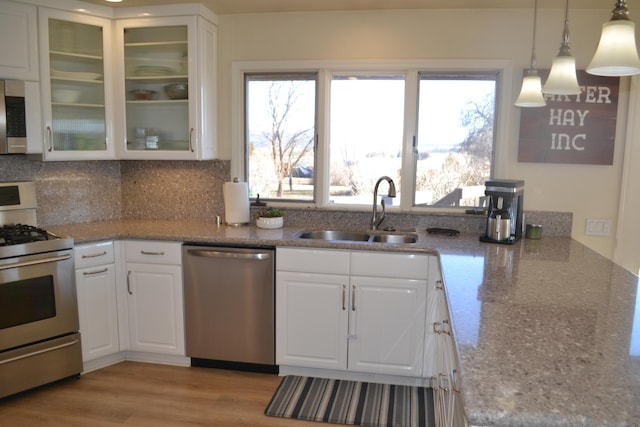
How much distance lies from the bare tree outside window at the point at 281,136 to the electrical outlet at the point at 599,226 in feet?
6.42

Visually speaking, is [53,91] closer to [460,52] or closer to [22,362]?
[22,362]

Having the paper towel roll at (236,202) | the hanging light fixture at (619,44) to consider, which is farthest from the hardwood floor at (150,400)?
the hanging light fixture at (619,44)

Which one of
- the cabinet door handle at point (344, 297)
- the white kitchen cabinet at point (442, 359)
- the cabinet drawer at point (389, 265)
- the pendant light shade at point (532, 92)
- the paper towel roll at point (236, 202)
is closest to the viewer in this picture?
the white kitchen cabinet at point (442, 359)

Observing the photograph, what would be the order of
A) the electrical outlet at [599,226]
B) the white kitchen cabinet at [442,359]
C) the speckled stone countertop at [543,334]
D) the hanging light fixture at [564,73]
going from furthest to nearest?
the electrical outlet at [599,226] < the hanging light fixture at [564,73] < the white kitchen cabinet at [442,359] < the speckled stone countertop at [543,334]

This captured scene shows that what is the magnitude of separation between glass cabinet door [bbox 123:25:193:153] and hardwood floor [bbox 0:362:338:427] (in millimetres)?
1580

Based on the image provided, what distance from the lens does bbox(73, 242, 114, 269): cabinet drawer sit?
297 centimetres

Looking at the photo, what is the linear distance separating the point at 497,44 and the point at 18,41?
10.1 ft

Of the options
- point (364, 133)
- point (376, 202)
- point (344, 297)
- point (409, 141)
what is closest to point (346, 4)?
point (364, 133)

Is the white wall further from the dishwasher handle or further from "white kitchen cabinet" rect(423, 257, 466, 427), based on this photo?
the dishwasher handle

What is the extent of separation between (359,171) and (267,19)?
50.9 inches

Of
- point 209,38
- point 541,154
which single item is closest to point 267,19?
point 209,38

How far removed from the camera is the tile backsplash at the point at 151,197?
10.9 feet

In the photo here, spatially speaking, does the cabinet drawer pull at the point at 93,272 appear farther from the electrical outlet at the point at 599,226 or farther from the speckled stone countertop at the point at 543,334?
the electrical outlet at the point at 599,226

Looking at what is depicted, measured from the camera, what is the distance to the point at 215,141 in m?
3.58
